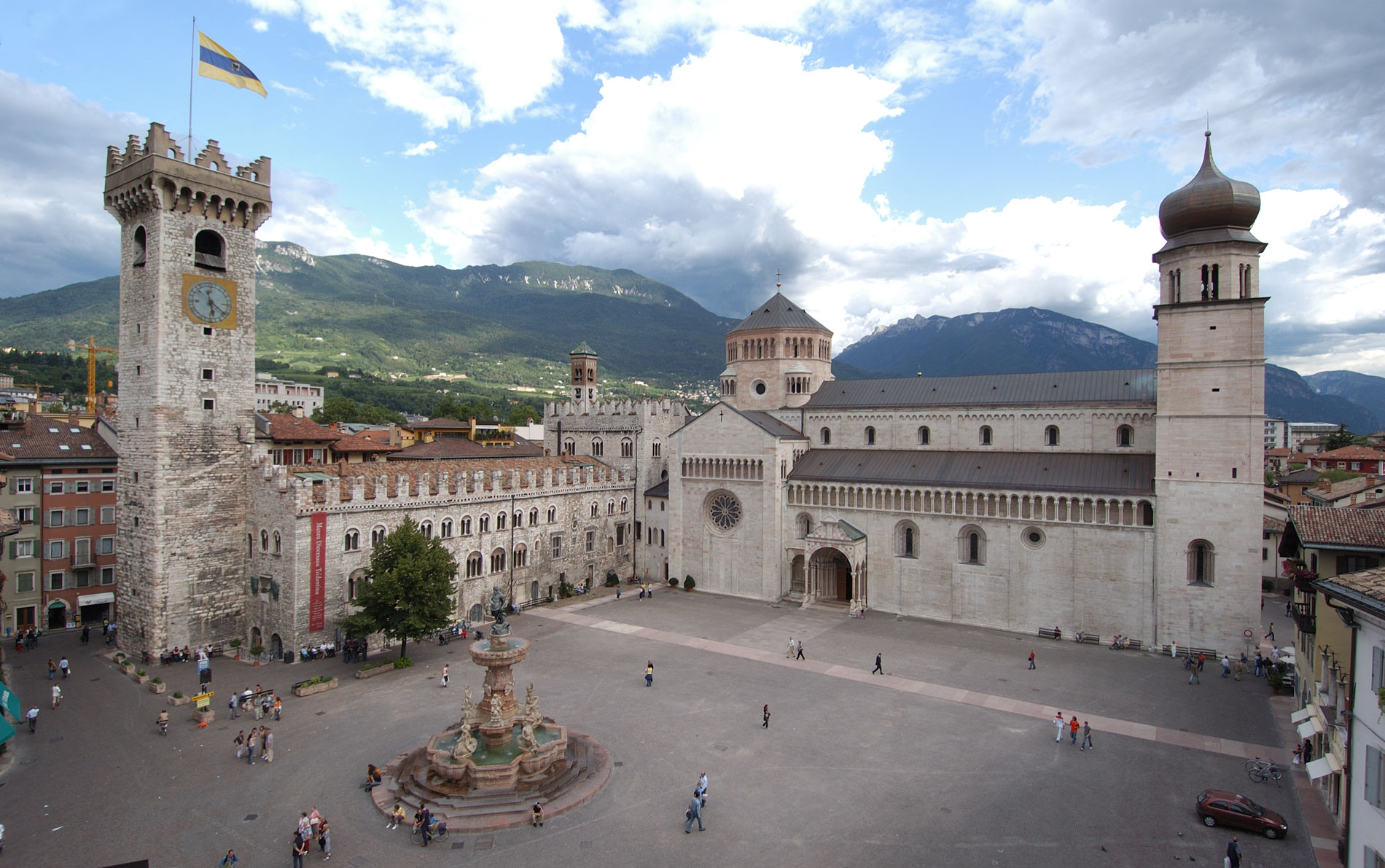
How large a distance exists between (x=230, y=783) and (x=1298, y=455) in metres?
131

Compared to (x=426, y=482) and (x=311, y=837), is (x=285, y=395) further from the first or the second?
(x=311, y=837)

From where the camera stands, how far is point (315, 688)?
1272 inches

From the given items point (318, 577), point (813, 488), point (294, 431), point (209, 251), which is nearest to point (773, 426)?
point (813, 488)

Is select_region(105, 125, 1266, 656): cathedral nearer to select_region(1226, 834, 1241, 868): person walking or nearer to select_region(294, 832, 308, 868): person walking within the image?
select_region(294, 832, 308, 868): person walking

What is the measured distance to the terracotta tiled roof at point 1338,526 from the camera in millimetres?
23078

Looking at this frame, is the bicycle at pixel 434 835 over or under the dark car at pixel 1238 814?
under

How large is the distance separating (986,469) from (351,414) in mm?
109607

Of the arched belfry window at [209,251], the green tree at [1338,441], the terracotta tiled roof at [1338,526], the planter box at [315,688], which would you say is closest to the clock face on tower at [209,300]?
the arched belfry window at [209,251]

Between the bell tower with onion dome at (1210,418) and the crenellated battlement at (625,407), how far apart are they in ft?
115

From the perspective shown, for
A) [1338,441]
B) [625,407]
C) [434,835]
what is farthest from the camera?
[1338,441]

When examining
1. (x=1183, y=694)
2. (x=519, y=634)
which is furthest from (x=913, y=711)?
(x=519, y=634)

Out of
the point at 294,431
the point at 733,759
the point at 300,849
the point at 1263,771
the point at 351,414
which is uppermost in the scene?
the point at 351,414

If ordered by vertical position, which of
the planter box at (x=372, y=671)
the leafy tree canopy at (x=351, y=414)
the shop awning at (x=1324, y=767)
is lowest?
the planter box at (x=372, y=671)

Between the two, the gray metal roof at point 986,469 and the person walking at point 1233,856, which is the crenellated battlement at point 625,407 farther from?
the person walking at point 1233,856
